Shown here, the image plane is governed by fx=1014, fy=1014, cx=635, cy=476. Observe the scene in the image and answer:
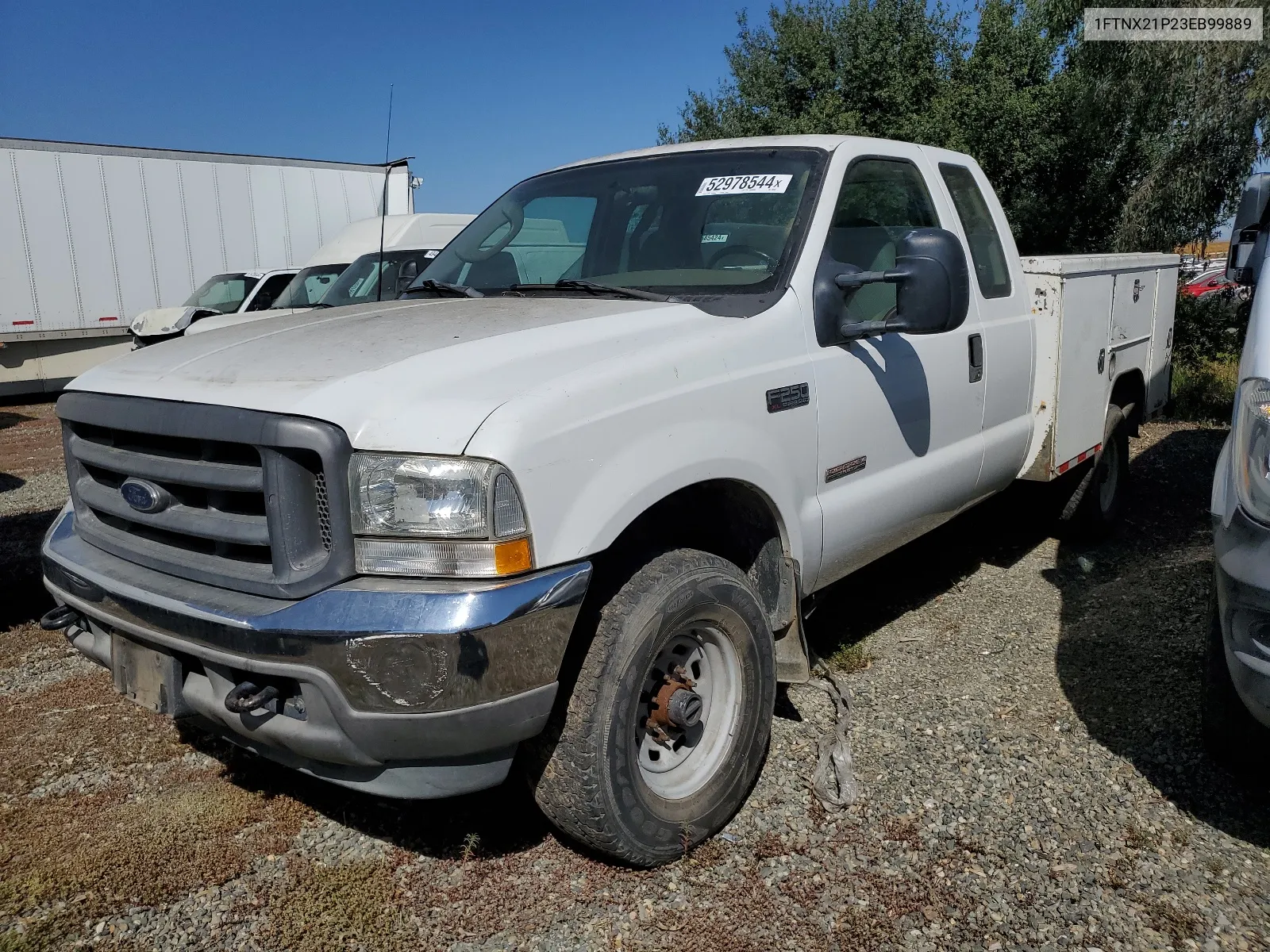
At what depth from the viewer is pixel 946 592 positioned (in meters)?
5.28

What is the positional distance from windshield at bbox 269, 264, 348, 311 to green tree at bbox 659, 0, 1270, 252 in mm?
9629

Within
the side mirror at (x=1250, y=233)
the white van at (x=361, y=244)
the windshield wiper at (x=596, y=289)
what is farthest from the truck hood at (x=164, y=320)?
the side mirror at (x=1250, y=233)

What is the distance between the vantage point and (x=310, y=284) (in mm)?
11750

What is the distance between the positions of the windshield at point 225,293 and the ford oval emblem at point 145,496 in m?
11.7

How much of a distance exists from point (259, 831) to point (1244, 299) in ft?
44.8

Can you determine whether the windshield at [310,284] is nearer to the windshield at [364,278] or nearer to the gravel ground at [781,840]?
the windshield at [364,278]

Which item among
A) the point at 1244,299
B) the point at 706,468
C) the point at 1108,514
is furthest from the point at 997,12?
the point at 706,468

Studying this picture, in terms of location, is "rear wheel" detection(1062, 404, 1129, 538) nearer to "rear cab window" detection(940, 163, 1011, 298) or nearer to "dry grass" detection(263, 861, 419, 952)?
"rear cab window" detection(940, 163, 1011, 298)

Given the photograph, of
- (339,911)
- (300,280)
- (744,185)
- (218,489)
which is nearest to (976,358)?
(744,185)

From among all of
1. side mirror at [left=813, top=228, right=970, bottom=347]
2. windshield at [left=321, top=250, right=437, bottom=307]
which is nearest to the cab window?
side mirror at [left=813, top=228, right=970, bottom=347]

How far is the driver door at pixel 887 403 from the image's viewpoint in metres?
3.43

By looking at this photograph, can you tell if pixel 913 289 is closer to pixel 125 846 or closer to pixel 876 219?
pixel 876 219

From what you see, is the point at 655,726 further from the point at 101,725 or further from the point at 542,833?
the point at 101,725

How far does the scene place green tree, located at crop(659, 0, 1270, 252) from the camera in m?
12.5
